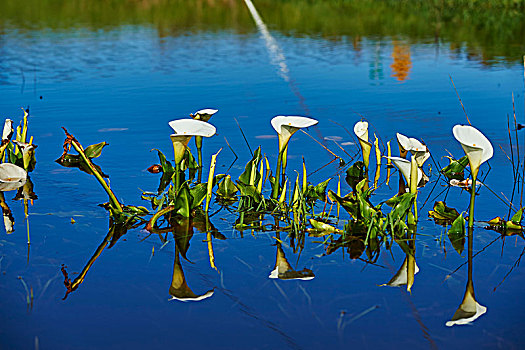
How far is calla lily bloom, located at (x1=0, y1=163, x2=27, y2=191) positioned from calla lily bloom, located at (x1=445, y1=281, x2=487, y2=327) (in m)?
2.87

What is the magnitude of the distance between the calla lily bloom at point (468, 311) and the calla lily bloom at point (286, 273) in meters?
0.68

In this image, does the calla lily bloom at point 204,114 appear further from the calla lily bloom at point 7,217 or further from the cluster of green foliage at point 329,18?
the cluster of green foliage at point 329,18

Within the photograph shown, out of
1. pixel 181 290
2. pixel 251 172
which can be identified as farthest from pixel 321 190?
pixel 181 290

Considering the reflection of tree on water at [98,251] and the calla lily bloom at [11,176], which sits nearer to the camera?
the reflection of tree on water at [98,251]

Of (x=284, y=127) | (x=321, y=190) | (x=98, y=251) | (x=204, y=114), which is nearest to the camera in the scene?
(x=98, y=251)

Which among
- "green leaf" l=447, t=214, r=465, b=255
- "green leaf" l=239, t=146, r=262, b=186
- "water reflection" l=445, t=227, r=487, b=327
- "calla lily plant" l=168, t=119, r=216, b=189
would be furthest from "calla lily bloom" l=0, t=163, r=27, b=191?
"water reflection" l=445, t=227, r=487, b=327

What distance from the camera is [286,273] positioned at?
3.63 meters

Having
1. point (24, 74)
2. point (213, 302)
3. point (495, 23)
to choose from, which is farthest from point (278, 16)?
point (213, 302)

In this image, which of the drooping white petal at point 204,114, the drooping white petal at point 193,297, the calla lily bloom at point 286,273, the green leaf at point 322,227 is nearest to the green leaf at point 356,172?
the green leaf at point 322,227

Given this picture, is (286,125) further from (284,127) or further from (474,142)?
(474,142)

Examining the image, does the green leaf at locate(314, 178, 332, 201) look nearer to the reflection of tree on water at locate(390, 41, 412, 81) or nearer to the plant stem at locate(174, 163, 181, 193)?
the plant stem at locate(174, 163, 181, 193)

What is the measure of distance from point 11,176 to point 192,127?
139cm

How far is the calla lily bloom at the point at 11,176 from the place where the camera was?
4.91 m

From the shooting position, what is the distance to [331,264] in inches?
147
